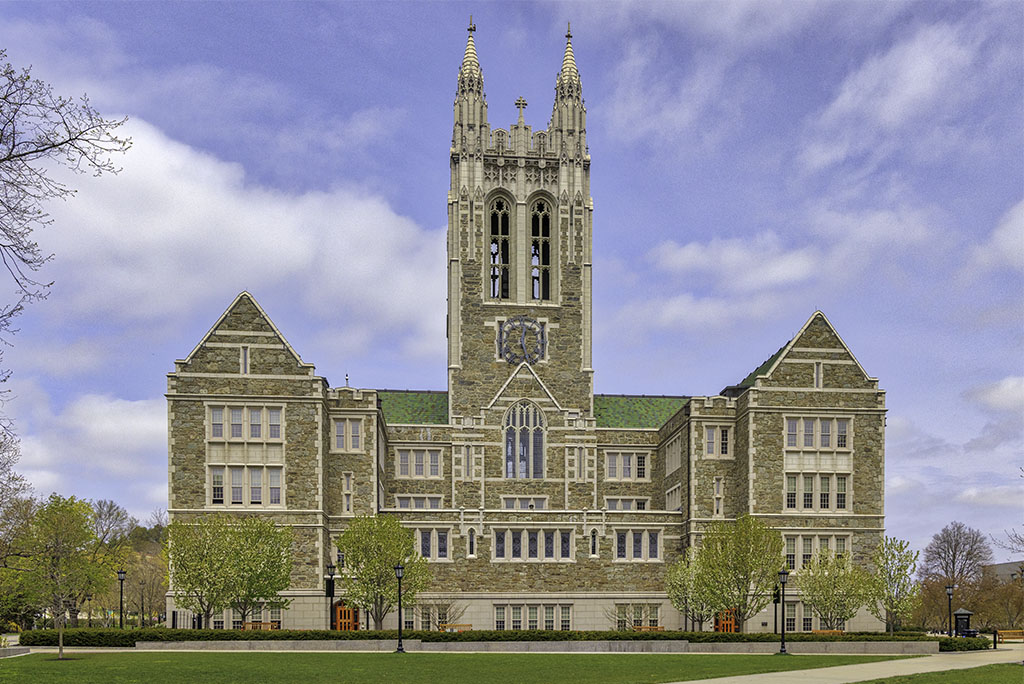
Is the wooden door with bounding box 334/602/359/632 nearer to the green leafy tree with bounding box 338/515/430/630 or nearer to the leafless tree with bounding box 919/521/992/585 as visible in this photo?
the green leafy tree with bounding box 338/515/430/630

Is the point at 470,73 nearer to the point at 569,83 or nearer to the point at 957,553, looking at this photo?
the point at 569,83

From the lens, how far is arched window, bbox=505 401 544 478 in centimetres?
7112

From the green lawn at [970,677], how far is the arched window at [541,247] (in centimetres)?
4725

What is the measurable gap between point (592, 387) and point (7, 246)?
60048mm

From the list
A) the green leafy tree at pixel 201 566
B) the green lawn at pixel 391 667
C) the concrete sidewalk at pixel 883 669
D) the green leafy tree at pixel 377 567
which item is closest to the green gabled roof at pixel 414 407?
the green leafy tree at pixel 377 567

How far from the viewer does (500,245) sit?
78250 millimetres

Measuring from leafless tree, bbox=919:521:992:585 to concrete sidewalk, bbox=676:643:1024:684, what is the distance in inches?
3056

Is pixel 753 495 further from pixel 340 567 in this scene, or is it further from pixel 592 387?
pixel 340 567

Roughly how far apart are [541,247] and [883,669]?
47901mm

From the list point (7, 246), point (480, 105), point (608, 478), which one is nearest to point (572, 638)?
point (608, 478)

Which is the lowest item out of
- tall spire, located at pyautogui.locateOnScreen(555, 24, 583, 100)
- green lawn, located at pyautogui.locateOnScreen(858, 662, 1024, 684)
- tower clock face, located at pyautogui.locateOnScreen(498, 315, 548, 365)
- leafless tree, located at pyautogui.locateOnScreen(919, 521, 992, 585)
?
leafless tree, located at pyautogui.locateOnScreen(919, 521, 992, 585)

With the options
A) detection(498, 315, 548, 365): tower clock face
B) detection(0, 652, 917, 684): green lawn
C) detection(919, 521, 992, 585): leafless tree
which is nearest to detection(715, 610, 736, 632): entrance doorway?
detection(0, 652, 917, 684): green lawn

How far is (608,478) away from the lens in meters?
73.2

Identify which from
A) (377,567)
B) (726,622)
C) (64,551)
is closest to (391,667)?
(377,567)
